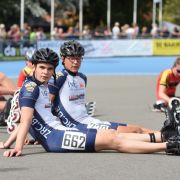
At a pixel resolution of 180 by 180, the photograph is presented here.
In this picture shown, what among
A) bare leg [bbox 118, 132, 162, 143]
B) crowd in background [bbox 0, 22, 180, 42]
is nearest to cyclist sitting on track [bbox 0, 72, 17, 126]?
bare leg [bbox 118, 132, 162, 143]

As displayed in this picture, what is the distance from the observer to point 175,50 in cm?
4219

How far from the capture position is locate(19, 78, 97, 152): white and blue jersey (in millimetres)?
8484

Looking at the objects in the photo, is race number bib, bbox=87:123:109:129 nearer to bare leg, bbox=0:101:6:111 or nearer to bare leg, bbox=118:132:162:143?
bare leg, bbox=118:132:162:143

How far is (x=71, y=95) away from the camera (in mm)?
9531

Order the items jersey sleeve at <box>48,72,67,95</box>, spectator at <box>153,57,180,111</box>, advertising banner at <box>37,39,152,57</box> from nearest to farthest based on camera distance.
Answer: jersey sleeve at <box>48,72,67,95</box> → spectator at <box>153,57,180,111</box> → advertising banner at <box>37,39,152,57</box>

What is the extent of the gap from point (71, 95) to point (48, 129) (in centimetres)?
106

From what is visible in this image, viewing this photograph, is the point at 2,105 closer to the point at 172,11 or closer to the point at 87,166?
the point at 87,166

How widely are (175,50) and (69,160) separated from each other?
113 feet

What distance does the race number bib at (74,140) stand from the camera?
852 cm

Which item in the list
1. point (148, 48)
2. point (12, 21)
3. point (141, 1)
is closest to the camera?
point (148, 48)

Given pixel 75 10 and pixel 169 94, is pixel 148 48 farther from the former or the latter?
pixel 169 94

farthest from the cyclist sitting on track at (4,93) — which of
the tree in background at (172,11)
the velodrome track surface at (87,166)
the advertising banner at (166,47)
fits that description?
the tree in background at (172,11)

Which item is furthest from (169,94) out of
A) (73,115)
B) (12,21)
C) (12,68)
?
(12,21)

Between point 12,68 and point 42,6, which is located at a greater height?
point 42,6
